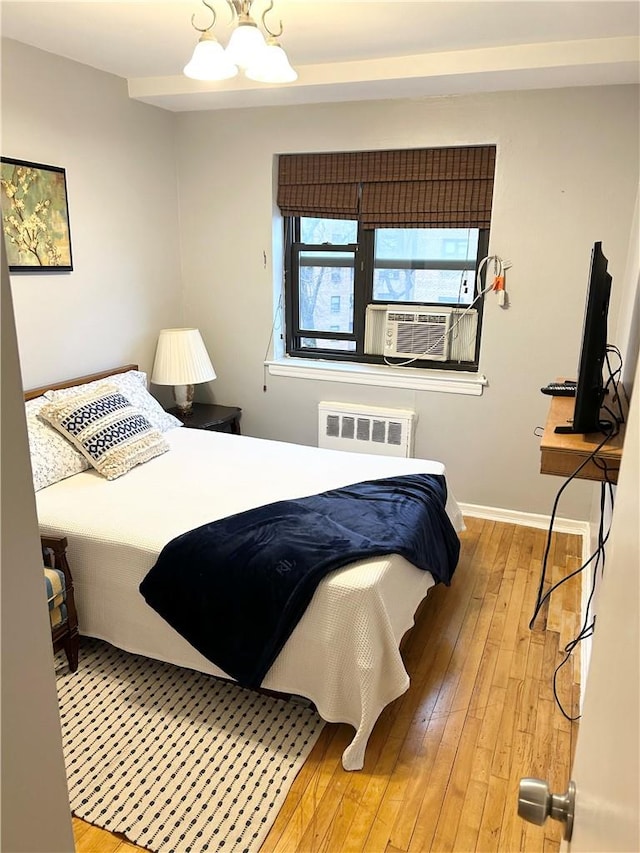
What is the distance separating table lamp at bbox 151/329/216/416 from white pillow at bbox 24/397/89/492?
1.00 metres

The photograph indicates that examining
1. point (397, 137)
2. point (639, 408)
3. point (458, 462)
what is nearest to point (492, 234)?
point (397, 137)

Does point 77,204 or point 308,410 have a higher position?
point 77,204

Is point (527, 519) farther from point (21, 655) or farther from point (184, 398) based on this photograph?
point (21, 655)

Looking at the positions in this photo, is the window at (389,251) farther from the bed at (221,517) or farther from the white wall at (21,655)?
the white wall at (21,655)

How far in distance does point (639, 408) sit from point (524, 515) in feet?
10.8

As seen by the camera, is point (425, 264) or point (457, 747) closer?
point (457, 747)

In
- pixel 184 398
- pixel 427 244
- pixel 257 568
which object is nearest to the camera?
pixel 257 568

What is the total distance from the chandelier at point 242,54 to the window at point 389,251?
4.93 ft

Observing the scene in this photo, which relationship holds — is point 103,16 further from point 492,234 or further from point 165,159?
point 492,234

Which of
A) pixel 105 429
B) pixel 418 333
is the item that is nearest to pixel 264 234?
pixel 418 333

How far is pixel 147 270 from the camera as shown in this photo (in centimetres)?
399

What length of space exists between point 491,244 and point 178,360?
2051mm

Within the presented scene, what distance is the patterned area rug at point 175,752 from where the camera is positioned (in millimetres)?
1832

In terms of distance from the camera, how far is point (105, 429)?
299 centimetres
